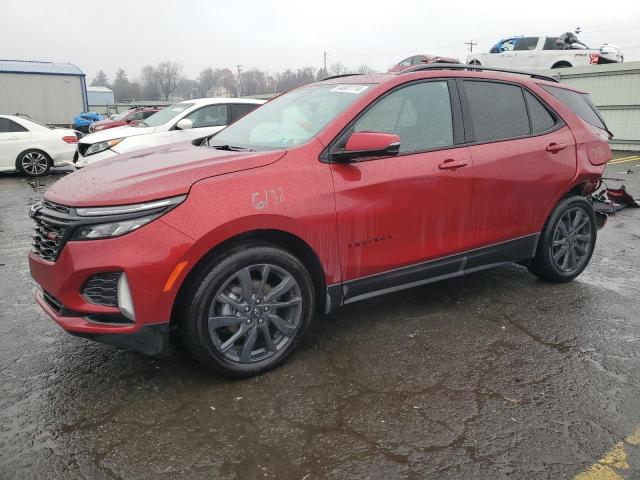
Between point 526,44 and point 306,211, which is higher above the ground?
point 526,44

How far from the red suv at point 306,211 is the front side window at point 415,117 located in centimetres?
1

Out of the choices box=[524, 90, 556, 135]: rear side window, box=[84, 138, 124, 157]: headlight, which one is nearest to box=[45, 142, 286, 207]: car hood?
box=[524, 90, 556, 135]: rear side window

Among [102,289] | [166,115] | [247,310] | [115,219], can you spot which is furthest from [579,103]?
[166,115]

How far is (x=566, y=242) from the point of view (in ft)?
14.8

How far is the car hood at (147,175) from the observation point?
8.77ft

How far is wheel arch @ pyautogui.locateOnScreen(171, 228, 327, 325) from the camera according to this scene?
2.78 m

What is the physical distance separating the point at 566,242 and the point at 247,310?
304cm

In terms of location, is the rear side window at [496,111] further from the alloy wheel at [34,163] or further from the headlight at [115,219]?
the alloy wheel at [34,163]

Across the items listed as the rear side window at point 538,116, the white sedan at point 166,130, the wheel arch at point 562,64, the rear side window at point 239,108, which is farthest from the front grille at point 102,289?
the wheel arch at point 562,64

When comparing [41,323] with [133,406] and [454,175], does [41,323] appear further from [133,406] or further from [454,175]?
[454,175]

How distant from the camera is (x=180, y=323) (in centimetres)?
281

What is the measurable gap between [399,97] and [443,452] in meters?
2.26

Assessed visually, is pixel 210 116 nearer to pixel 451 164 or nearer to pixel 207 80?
pixel 451 164

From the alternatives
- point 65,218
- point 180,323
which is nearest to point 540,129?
point 180,323
